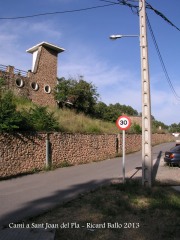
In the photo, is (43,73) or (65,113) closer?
(65,113)

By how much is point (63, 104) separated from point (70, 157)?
18.4 metres

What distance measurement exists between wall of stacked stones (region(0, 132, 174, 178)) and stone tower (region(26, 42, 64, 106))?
10963 mm

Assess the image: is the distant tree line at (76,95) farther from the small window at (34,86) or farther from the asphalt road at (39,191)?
the asphalt road at (39,191)

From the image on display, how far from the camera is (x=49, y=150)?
62.4 feet

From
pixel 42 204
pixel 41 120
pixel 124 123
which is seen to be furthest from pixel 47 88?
pixel 42 204

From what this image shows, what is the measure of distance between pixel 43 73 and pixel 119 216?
1205 inches

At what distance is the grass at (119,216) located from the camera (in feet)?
21.7

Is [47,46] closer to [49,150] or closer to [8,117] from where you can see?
[49,150]

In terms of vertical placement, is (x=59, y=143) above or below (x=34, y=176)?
above

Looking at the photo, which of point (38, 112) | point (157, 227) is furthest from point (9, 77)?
point (157, 227)

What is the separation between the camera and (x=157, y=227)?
7094 mm

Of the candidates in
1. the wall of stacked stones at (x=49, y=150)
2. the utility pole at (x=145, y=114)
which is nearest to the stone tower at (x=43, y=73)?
the wall of stacked stones at (x=49, y=150)

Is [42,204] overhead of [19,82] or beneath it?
beneath

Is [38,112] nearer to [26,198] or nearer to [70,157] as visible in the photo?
[70,157]
